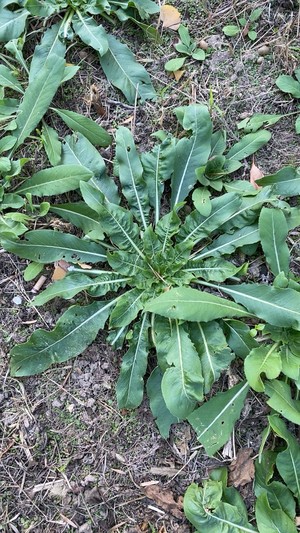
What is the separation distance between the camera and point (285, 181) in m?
2.41

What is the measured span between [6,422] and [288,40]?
2248 mm

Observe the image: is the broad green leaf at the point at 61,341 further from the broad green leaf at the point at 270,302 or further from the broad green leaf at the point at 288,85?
the broad green leaf at the point at 288,85

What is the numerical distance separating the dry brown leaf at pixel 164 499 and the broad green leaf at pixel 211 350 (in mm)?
499

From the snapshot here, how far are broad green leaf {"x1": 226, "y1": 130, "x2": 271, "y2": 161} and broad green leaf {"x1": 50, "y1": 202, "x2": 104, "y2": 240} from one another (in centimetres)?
70

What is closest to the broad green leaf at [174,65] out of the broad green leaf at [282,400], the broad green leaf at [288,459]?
the broad green leaf at [282,400]

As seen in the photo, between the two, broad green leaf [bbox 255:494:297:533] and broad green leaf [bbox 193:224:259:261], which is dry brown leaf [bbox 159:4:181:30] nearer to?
broad green leaf [bbox 193:224:259:261]

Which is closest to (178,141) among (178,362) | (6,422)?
(178,362)

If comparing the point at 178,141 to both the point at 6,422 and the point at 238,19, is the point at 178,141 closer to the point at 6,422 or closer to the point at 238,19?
the point at 238,19

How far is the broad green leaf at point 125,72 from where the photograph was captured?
250 cm

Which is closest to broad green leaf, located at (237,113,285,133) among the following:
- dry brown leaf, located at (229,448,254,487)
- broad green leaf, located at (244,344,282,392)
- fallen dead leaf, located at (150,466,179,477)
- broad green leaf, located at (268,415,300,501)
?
broad green leaf, located at (244,344,282,392)

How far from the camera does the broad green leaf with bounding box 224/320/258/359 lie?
229 centimetres

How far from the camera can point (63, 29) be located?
2.48 m

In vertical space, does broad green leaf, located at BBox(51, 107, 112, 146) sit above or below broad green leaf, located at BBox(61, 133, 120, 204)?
above

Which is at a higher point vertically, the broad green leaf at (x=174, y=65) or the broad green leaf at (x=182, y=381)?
the broad green leaf at (x=174, y=65)
